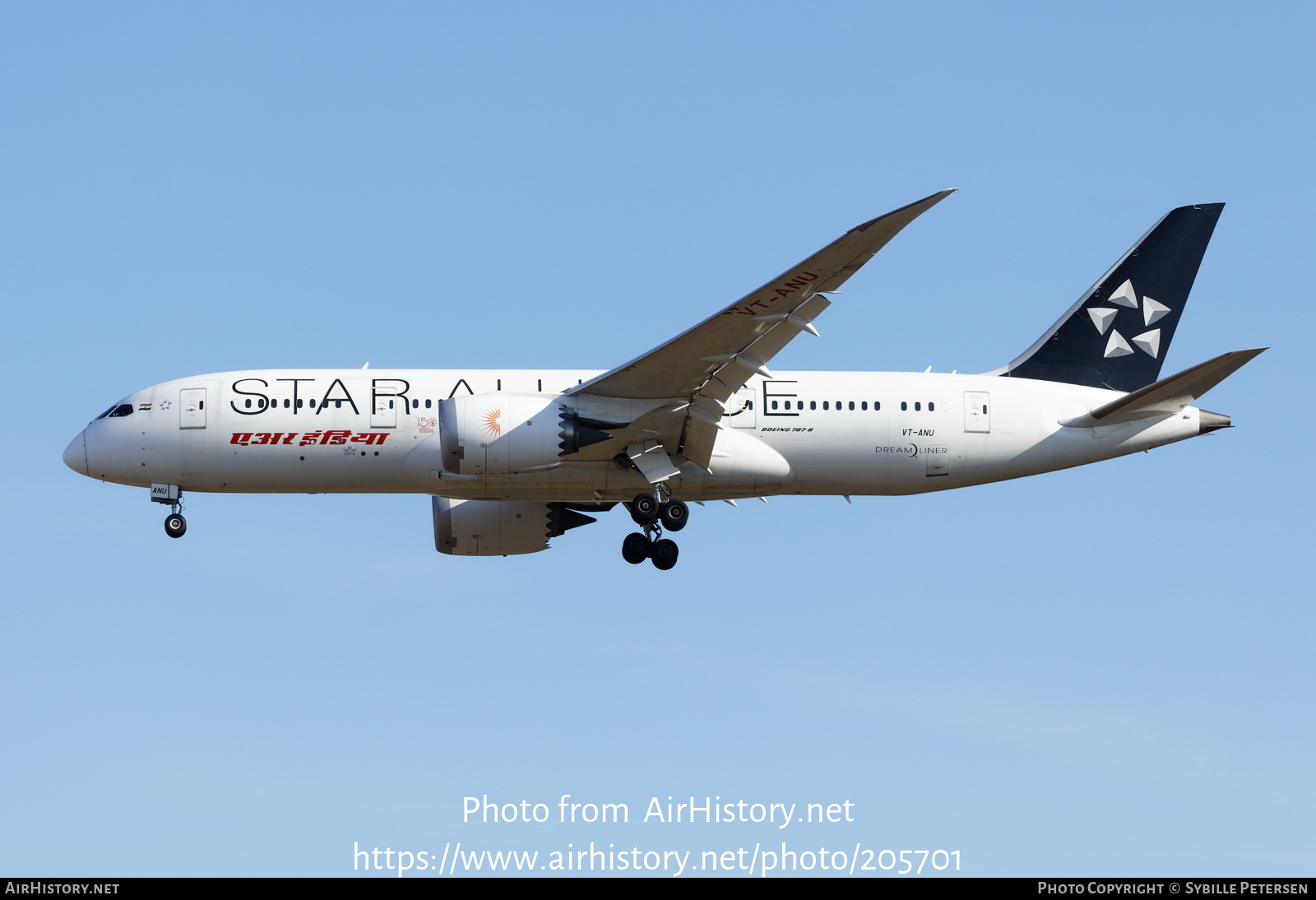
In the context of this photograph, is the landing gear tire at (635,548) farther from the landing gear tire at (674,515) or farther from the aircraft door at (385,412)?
the aircraft door at (385,412)

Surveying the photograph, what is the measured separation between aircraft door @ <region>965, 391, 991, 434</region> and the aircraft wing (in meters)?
5.31

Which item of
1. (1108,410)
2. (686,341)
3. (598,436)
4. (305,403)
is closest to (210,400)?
(305,403)

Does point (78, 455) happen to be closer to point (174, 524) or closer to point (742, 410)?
point (174, 524)

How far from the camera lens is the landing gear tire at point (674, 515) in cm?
3381

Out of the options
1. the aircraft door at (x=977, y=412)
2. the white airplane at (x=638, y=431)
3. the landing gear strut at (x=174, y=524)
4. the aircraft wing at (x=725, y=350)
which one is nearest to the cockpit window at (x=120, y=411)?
the white airplane at (x=638, y=431)

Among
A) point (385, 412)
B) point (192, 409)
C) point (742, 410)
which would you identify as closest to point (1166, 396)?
point (742, 410)

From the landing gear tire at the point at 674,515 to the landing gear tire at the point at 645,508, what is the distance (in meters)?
0.17

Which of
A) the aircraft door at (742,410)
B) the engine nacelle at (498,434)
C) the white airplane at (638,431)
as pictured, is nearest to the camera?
the engine nacelle at (498,434)

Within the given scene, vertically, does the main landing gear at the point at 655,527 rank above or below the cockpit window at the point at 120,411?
below

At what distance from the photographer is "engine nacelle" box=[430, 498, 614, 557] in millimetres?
37438

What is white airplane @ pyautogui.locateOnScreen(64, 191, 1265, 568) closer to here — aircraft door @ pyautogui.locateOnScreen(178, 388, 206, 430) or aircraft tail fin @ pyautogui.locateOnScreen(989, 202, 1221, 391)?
aircraft door @ pyautogui.locateOnScreen(178, 388, 206, 430)

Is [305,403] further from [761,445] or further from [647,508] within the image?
[761,445]

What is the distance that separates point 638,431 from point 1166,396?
36.3ft

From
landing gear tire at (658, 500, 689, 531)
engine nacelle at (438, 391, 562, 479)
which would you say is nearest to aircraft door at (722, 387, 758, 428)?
landing gear tire at (658, 500, 689, 531)
